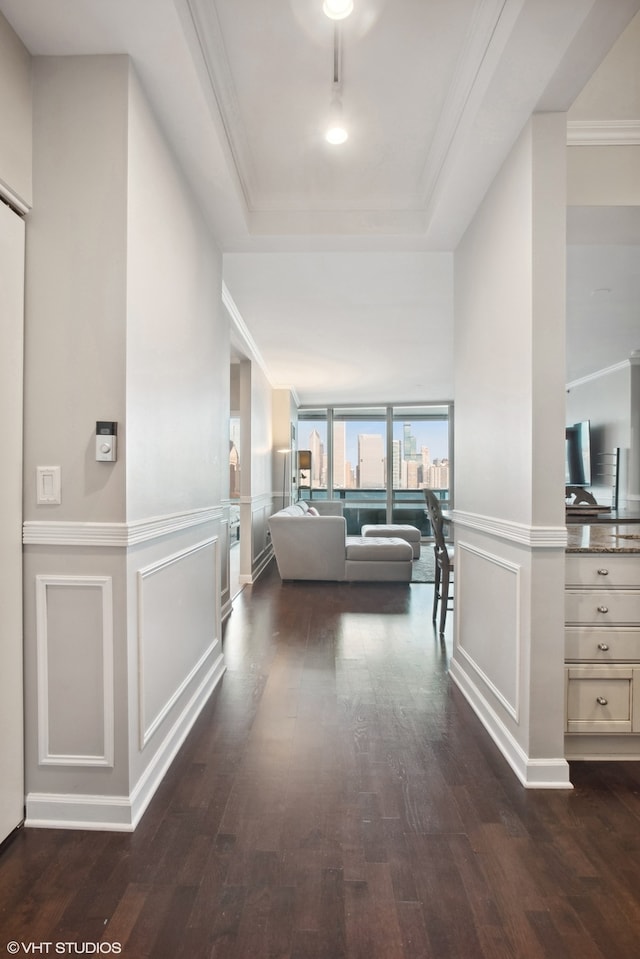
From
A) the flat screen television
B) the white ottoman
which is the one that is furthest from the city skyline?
the white ottoman

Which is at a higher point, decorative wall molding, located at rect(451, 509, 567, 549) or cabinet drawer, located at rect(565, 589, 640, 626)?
decorative wall molding, located at rect(451, 509, 567, 549)

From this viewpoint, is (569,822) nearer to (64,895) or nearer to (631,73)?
(64,895)

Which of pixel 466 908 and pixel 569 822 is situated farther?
pixel 569 822

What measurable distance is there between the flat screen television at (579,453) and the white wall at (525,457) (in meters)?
5.91

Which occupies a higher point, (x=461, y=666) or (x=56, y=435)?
(x=56, y=435)

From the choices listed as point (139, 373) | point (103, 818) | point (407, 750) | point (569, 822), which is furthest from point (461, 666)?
point (139, 373)

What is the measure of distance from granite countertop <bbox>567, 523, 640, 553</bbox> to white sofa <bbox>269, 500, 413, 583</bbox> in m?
3.10

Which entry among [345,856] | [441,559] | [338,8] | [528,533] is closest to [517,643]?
[528,533]

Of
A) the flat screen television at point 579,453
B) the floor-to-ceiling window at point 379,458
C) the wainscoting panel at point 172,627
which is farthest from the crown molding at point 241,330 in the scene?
the flat screen television at point 579,453

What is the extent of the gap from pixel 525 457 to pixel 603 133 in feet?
5.32

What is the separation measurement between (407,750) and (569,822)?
680 millimetres

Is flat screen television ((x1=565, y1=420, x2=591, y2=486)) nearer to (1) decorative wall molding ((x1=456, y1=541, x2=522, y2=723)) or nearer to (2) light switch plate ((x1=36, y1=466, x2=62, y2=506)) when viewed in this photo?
(1) decorative wall molding ((x1=456, y1=541, x2=522, y2=723))

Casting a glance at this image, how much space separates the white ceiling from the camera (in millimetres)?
1684

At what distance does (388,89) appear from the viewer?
86.4 inches
